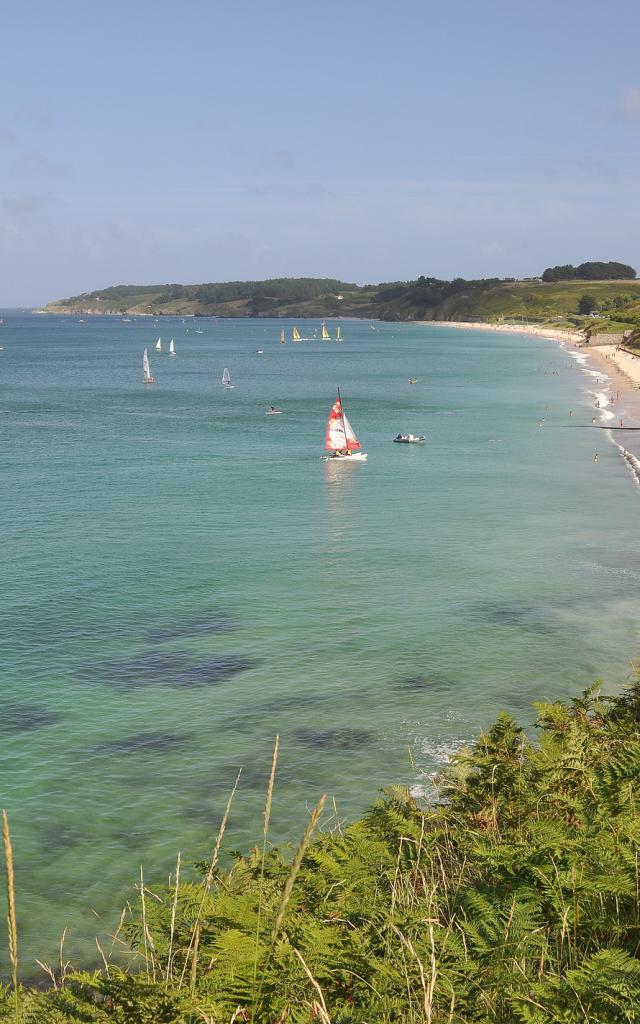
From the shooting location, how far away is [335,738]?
29.2 meters

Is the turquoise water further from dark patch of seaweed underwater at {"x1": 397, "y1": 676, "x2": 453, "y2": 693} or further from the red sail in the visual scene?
the red sail

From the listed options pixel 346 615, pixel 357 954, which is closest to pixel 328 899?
pixel 357 954

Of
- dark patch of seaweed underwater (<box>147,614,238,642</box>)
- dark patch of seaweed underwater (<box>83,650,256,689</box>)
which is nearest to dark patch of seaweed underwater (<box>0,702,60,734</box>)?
dark patch of seaweed underwater (<box>83,650,256,689</box>)

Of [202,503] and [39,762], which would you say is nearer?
[39,762]

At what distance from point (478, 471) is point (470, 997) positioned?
237ft

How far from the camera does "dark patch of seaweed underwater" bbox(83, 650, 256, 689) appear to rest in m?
33.5

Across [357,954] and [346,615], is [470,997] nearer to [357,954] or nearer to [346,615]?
[357,954]

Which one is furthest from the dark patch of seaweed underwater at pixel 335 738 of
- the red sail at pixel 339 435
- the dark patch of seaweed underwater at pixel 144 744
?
the red sail at pixel 339 435

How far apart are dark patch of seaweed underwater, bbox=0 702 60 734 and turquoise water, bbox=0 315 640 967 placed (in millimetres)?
100

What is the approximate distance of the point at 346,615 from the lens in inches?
1614

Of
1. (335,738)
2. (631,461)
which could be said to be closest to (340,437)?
(631,461)

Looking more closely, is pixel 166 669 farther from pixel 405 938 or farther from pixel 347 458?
pixel 347 458

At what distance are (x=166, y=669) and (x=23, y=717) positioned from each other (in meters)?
5.69

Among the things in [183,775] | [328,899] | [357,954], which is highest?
[357,954]
